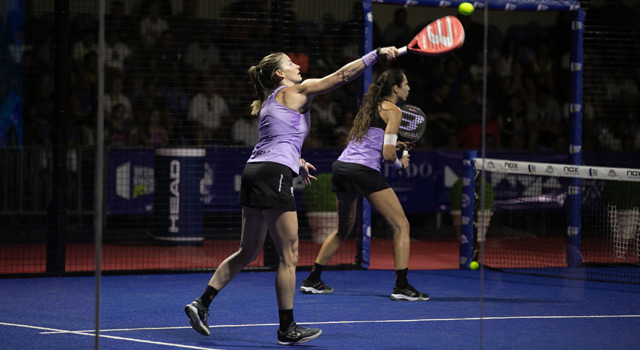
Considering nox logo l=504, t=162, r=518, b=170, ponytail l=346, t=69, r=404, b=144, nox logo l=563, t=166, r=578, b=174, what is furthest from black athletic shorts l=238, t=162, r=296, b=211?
nox logo l=563, t=166, r=578, b=174

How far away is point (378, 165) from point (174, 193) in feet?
14.1

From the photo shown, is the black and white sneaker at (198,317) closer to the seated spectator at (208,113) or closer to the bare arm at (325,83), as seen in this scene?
the bare arm at (325,83)

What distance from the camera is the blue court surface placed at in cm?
692

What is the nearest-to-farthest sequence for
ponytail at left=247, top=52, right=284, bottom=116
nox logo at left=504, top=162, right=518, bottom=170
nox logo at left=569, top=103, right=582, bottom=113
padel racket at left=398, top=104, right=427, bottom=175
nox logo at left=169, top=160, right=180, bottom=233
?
ponytail at left=247, top=52, right=284, bottom=116 < padel racket at left=398, top=104, right=427, bottom=175 < nox logo at left=504, top=162, right=518, bottom=170 < nox logo at left=569, top=103, right=582, bottom=113 < nox logo at left=169, top=160, right=180, bottom=233

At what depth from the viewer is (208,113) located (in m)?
13.0

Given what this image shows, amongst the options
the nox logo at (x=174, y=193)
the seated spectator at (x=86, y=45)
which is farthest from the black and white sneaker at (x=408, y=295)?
the seated spectator at (x=86, y=45)

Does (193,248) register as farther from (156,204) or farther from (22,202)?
(22,202)

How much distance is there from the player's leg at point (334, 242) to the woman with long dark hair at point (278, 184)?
7.49 ft

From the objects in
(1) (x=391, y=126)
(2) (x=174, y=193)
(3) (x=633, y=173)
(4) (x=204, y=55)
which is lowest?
(2) (x=174, y=193)

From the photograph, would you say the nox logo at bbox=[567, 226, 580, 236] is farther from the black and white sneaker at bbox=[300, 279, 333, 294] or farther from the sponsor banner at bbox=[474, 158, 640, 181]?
the black and white sneaker at bbox=[300, 279, 333, 294]

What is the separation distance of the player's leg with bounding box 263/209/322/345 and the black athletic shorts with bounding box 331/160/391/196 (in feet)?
7.52

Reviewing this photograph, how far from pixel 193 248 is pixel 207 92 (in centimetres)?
222

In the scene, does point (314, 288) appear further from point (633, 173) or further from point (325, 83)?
point (633, 173)

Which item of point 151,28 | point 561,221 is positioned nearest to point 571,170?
A: point 561,221
